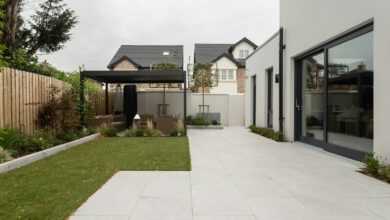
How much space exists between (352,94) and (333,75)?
2.65 ft

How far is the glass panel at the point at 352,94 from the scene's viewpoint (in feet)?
16.7

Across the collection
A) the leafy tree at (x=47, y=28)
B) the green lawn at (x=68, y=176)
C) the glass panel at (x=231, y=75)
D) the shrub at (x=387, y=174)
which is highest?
the leafy tree at (x=47, y=28)

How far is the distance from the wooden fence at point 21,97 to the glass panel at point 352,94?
633cm

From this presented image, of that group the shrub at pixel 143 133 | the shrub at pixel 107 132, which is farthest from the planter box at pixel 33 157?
the shrub at pixel 143 133

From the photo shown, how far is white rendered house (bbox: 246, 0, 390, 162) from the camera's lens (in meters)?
4.60

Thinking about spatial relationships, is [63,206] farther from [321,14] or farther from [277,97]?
[277,97]

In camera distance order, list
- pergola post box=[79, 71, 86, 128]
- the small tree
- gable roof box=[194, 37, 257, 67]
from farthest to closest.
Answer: gable roof box=[194, 37, 257, 67] < the small tree < pergola post box=[79, 71, 86, 128]

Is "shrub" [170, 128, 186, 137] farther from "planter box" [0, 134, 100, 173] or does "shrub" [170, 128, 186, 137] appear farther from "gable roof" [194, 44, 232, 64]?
"gable roof" [194, 44, 232, 64]

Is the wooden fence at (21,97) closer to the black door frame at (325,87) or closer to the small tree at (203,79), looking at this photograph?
the black door frame at (325,87)

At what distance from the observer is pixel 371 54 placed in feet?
16.4

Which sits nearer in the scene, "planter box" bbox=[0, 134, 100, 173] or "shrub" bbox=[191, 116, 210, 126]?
"planter box" bbox=[0, 134, 100, 173]

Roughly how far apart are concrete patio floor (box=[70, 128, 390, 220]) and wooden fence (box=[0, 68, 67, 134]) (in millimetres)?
3039

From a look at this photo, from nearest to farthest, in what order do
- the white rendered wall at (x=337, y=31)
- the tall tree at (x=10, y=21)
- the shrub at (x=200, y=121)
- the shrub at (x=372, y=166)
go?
the shrub at (x=372, y=166)
the white rendered wall at (x=337, y=31)
the tall tree at (x=10, y=21)
the shrub at (x=200, y=121)

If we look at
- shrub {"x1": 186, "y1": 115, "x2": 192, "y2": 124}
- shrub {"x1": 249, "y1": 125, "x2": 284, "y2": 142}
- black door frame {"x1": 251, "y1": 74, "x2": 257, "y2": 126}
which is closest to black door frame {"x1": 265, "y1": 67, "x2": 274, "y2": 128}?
shrub {"x1": 249, "y1": 125, "x2": 284, "y2": 142}
